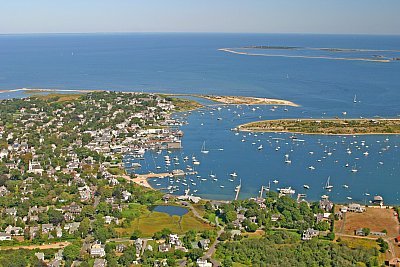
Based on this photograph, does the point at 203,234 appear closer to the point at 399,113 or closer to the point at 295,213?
the point at 295,213

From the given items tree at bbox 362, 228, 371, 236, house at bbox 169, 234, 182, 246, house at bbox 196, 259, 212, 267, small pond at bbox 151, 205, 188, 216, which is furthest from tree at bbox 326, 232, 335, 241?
small pond at bbox 151, 205, 188, 216

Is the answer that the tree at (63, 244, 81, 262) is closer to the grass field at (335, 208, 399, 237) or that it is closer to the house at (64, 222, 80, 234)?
the house at (64, 222, 80, 234)

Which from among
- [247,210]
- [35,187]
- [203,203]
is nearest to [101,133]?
[35,187]

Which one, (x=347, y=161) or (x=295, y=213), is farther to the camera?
(x=347, y=161)

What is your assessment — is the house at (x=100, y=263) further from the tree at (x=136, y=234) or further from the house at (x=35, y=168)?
the house at (x=35, y=168)

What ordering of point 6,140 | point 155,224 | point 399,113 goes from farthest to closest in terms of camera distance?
point 399,113
point 6,140
point 155,224
